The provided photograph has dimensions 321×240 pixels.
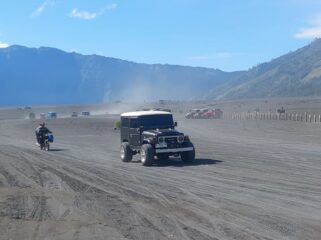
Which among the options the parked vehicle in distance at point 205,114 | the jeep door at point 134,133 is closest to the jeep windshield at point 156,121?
the jeep door at point 134,133

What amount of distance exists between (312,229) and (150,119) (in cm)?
1443

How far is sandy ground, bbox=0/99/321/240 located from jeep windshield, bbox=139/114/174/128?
1.54m

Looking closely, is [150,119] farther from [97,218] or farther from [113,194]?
[97,218]

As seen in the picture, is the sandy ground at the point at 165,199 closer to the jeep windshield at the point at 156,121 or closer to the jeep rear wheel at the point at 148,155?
the jeep rear wheel at the point at 148,155

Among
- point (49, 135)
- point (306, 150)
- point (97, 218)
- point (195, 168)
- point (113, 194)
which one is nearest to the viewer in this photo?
point (97, 218)

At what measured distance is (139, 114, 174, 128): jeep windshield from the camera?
25078 millimetres

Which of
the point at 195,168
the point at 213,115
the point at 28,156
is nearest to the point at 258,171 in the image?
the point at 195,168

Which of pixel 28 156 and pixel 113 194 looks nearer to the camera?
pixel 113 194

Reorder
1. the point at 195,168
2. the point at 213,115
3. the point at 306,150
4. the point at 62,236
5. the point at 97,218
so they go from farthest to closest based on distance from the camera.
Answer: the point at 213,115 → the point at 306,150 → the point at 195,168 → the point at 97,218 → the point at 62,236

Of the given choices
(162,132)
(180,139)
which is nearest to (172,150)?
(180,139)

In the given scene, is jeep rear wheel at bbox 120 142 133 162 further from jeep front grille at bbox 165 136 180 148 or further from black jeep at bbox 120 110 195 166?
jeep front grille at bbox 165 136 180 148

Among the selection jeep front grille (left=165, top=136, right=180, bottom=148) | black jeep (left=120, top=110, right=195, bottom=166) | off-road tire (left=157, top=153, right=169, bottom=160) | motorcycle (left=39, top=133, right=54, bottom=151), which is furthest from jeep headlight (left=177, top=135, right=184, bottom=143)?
motorcycle (left=39, top=133, right=54, bottom=151)

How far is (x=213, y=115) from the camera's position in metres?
88.6

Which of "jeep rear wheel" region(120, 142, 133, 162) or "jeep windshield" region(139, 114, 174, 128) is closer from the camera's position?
"jeep windshield" region(139, 114, 174, 128)
